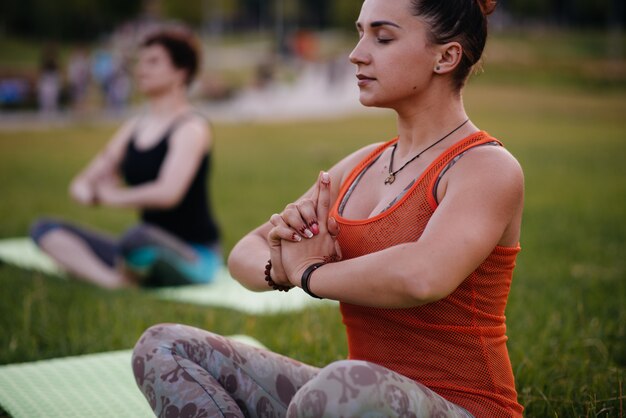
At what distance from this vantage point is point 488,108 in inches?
1092

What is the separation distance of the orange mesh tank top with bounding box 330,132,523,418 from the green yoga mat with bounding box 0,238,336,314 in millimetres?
2454

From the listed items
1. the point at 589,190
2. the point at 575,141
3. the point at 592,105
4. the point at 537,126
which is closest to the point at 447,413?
the point at 589,190

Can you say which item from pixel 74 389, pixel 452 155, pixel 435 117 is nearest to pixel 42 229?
pixel 74 389

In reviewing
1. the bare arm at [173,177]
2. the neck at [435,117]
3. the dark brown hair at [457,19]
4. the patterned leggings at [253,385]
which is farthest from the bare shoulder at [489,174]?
the bare arm at [173,177]

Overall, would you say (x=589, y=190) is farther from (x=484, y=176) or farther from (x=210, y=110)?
(x=210, y=110)

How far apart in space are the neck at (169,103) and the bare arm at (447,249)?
3.63 metres

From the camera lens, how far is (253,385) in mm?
2291

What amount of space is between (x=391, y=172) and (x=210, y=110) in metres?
26.5

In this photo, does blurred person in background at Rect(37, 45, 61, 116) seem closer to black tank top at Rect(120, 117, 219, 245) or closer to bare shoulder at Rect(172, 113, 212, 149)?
black tank top at Rect(120, 117, 219, 245)

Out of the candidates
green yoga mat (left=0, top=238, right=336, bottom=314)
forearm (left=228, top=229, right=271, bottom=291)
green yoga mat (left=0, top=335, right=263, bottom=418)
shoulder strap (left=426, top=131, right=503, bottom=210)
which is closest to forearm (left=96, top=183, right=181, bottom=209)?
green yoga mat (left=0, top=238, right=336, bottom=314)

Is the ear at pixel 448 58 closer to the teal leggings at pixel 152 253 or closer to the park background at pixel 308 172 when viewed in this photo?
the park background at pixel 308 172

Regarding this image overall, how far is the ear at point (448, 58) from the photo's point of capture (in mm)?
2072

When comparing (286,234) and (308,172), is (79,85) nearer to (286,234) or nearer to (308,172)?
(308,172)

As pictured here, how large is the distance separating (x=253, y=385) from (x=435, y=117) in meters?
0.93
